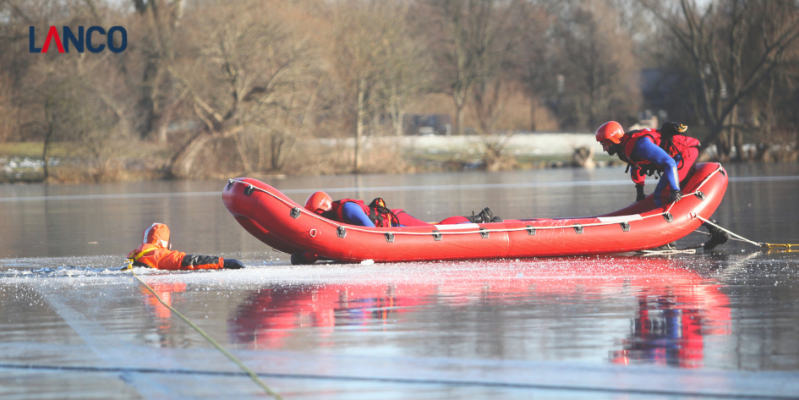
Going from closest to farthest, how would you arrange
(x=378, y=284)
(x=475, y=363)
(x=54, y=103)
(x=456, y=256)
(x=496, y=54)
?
(x=475, y=363) → (x=378, y=284) → (x=456, y=256) → (x=54, y=103) → (x=496, y=54)

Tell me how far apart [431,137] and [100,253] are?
38.5 metres

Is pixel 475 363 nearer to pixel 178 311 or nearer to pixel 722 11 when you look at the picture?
pixel 178 311

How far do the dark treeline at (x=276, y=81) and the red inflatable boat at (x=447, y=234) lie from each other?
27.8m

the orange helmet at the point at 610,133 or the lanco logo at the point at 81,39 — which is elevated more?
the lanco logo at the point at 81,39

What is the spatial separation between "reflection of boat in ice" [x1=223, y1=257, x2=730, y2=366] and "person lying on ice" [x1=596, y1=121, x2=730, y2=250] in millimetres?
1685

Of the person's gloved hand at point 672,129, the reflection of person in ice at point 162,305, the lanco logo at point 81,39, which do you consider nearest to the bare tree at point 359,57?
the lanco logo at point 81,39

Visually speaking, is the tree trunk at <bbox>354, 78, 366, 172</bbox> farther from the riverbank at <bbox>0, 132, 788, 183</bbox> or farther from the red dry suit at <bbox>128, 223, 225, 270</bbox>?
the red dry suit at <bbox>128, 223, 225, 270</bbox>

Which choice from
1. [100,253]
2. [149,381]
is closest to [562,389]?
[149,381]

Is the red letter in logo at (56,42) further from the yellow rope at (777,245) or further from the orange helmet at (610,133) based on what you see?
the yellow rope at (777,245)

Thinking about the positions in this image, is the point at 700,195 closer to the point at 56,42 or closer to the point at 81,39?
the point at 81,39

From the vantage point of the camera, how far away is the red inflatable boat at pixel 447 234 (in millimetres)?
9914

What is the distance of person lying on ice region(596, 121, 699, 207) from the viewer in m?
10.8

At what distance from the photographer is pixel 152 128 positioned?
46.9 metres

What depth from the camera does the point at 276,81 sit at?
37.8m
